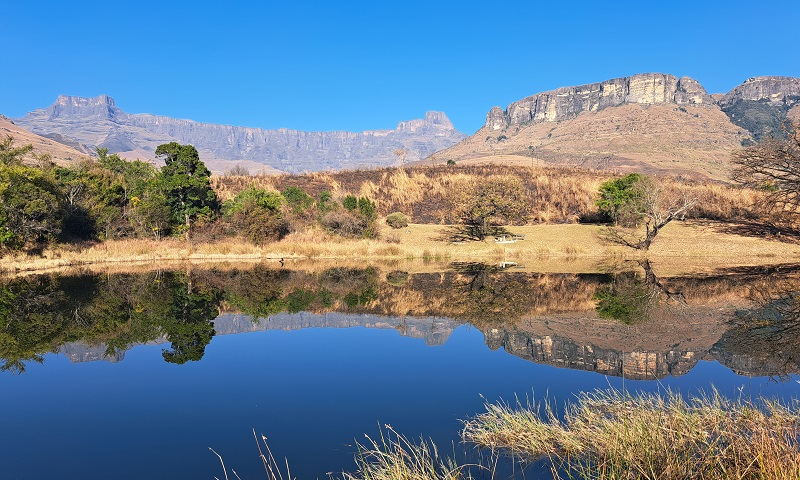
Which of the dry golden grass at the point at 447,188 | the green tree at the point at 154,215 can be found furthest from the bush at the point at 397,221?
the green tree at the point at 154,215

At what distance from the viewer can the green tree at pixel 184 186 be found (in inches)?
1884

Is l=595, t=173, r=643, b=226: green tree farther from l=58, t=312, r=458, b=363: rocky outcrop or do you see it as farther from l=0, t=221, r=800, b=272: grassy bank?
l=58, t=312, r=458, b=363: rocky outcrop

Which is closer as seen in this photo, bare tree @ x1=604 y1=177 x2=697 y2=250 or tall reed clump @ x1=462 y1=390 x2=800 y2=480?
tall reed clump @ x1=462 y1=390 x2=800 y2=480

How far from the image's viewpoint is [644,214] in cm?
4328

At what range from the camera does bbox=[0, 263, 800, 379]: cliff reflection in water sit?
15320 millimetres

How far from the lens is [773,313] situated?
778 inches

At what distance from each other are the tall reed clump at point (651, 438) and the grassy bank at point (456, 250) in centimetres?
3140

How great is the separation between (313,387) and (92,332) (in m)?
11.3

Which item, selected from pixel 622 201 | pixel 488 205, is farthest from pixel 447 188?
pixel 622 201

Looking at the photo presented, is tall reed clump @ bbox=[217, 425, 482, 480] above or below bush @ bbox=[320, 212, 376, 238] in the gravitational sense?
below

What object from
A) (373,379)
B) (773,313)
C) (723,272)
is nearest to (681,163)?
(723,272)

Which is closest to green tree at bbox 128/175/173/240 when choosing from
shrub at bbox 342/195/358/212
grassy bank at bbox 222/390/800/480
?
shrub at bbox 342/195/358/212

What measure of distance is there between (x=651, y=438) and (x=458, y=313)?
14.3 meters

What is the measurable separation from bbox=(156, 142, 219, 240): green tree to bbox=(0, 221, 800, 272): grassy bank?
3.26m
